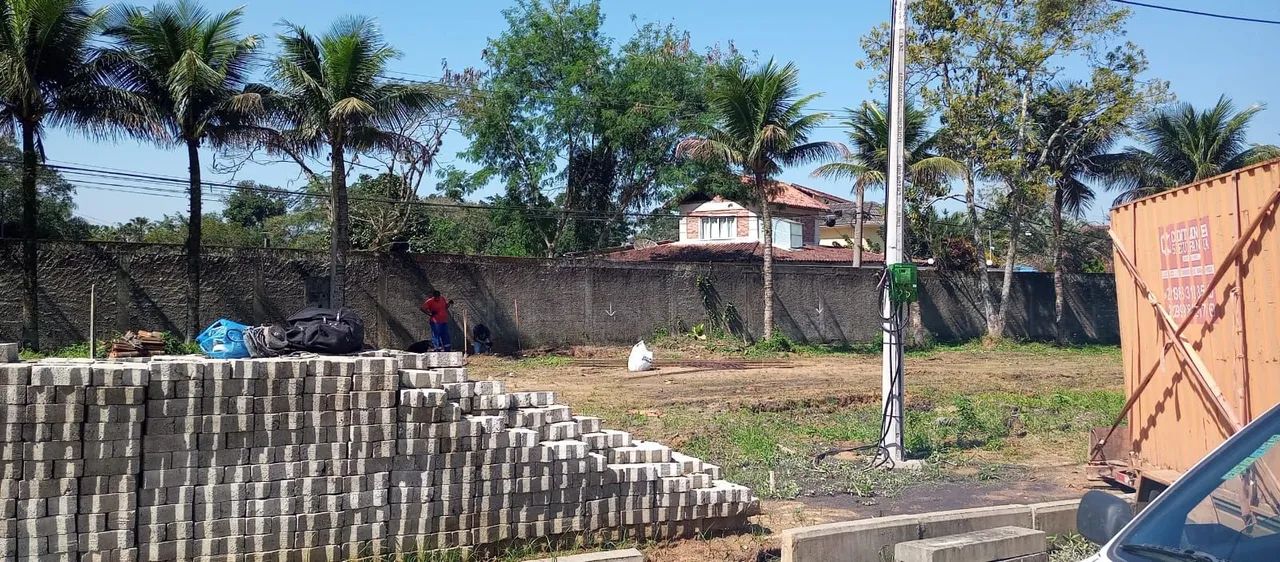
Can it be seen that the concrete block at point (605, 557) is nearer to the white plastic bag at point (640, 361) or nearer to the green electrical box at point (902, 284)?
the green electrical box at point (902, 284)

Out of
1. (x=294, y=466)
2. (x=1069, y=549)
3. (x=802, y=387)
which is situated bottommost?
(x=1069, y=549)

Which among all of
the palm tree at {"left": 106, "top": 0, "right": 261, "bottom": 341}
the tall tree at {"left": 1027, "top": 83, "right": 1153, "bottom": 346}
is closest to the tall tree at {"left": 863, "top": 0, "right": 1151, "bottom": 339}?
the tall tree at {"left": 1027, "top": 83, "right": 1153, "bottom": 346}

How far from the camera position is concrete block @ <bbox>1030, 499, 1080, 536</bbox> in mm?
7824

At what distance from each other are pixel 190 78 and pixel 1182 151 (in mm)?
31778

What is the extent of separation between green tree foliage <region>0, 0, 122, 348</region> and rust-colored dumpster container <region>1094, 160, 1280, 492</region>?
60.3 ft

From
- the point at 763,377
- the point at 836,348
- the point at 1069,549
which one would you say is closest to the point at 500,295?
the point at 763,377

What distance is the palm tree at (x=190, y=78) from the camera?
20.4 meters

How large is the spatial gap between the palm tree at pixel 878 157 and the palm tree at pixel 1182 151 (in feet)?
26.7

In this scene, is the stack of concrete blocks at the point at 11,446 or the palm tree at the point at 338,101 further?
the palm tree at the point at 338,101

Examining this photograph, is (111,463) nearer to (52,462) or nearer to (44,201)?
(52,462)

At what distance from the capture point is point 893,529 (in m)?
7.35

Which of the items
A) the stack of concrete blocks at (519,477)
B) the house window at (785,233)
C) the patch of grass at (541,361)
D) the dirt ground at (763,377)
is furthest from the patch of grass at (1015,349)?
the stack of concrete blocks at (519,477)

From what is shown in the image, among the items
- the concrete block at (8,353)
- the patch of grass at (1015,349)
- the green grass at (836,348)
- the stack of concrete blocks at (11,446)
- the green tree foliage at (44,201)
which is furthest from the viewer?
the patch of grass at (1015,349)

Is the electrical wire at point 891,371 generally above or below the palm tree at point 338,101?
below
